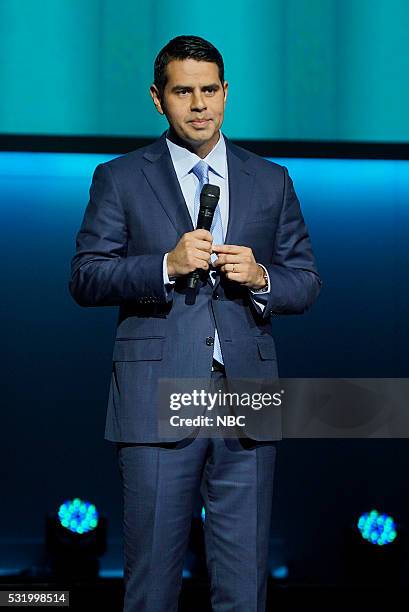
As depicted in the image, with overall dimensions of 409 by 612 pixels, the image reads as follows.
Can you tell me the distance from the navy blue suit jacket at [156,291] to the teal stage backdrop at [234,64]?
3.96 ft

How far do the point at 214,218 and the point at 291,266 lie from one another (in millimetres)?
211

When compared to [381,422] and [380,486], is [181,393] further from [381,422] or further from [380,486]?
[380,486]

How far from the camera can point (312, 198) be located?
397 centimetres

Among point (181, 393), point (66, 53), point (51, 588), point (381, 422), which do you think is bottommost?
point (51, 588)

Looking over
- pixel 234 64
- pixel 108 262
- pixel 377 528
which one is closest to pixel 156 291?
pixel 108 262

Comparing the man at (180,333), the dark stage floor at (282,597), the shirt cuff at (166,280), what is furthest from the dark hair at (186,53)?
the dark stage floor at (282,597)

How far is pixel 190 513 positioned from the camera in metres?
2.38

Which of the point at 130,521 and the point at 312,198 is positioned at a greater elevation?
the point at 312,198

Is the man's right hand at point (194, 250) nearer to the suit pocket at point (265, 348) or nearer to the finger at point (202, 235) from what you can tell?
the finger at point (202, 235)

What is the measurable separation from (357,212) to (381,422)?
30.5 inches

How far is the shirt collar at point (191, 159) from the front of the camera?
7.95 feet

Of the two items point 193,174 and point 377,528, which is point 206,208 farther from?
point 377,528

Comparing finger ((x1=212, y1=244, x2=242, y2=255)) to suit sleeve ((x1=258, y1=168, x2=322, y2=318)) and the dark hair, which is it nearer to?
suit sleeve ((x1=258, y1=168, x2=322, y2=318))

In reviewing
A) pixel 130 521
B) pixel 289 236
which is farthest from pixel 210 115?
pixel 130 521
